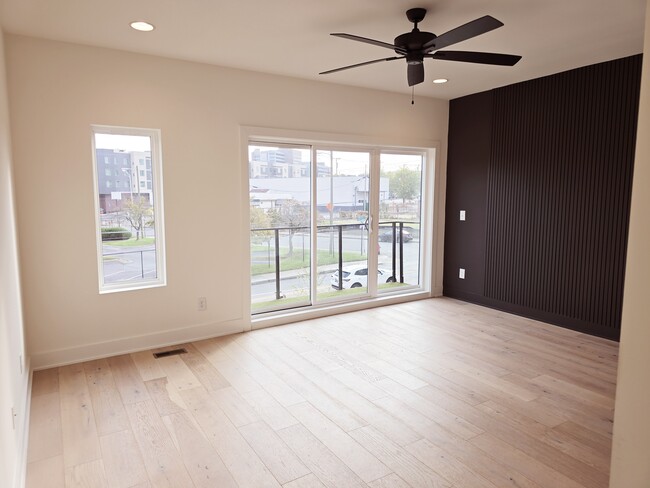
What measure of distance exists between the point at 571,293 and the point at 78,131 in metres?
4.71

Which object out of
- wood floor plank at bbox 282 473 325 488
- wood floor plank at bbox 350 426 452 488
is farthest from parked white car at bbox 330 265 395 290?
wood floor plank at bbox 282 473 325 488

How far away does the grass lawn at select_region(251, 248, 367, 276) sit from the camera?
15.2 feet

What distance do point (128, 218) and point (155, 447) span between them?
2105 mm

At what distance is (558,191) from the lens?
14.7ft

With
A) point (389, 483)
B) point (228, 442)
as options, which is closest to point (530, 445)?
point (389, 483)

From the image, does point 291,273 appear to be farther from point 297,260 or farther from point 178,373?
point 178,373

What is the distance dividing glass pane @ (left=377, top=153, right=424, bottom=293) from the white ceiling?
152cm

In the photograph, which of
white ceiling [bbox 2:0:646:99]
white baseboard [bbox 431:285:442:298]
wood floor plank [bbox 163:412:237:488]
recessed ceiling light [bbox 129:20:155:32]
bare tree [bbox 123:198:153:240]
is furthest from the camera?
white baseboard [bbox 431:285:442:298]

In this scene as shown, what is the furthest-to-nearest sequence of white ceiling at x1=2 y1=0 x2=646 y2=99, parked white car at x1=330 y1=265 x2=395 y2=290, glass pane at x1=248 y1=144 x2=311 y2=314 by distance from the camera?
parked white car at x1=330 y1=265 x2=395 y2=290, glass pane at x1=248 y1=144 x2=311 y2=314, white ceiling at x1=2 y1=0 x2=646 y2=99

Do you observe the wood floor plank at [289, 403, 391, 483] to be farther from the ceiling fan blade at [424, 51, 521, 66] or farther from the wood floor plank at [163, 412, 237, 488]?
the ceiling fan blade at [424, 51, 521, 66]

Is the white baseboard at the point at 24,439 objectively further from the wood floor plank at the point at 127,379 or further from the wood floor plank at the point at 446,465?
the wood floor plank at the point at 446,465

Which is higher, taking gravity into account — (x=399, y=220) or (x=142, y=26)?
(x=142, y=26)

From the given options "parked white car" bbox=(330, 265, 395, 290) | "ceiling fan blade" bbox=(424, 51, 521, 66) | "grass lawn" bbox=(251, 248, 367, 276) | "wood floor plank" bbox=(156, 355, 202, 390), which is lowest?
"wood floor plank" bbox=(156, 355, 202, 390)

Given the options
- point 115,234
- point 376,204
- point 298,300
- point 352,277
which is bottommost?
point 298,300
